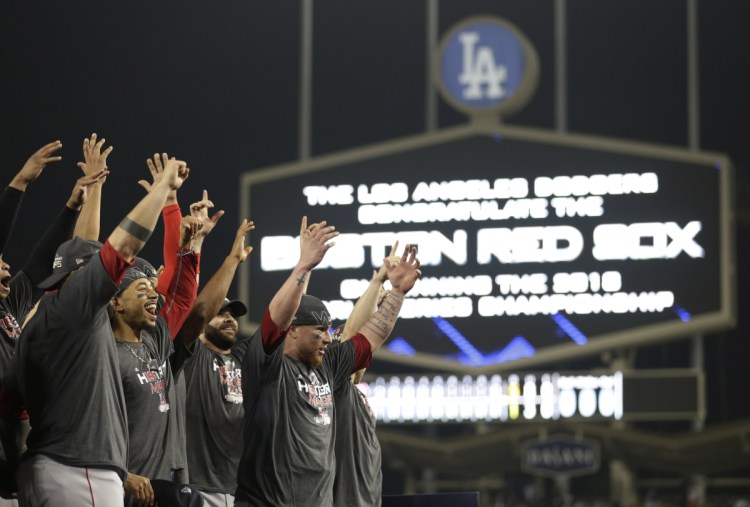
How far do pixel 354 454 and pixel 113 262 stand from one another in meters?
1.60

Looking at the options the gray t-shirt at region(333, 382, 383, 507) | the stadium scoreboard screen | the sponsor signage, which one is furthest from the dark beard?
the sponsor signage

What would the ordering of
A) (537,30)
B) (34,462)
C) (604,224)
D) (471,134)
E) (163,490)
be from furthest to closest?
(537,30), (471,134), (604,224), (163,490), (34,462)

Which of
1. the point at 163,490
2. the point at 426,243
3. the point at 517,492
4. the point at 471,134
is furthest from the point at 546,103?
the point at 163,490

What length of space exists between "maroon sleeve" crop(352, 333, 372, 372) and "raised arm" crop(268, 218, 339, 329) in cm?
51

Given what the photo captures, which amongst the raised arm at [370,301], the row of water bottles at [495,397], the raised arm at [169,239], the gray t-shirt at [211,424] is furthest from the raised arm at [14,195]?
the row of water bottles at [495,397]

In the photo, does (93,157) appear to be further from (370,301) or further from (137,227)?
(370,301)

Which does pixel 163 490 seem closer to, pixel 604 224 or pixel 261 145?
pixel 604 224

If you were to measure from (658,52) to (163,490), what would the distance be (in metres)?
7.54

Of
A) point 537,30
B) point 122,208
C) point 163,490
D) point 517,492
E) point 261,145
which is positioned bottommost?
point 517,492

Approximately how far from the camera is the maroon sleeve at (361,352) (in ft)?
12.7

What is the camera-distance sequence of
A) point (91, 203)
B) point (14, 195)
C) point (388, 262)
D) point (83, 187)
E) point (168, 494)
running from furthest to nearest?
point (388, 262) < point (91, 203) < point (14, 195) < point (83, 187) < point (168, 494)

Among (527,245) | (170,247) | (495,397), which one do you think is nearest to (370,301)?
(170,247)

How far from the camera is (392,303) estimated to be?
4055mm

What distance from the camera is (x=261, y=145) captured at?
34.8ft
